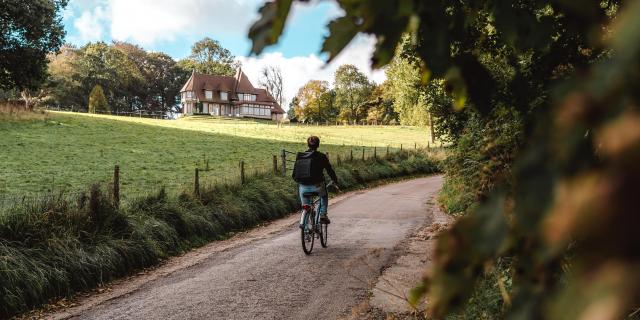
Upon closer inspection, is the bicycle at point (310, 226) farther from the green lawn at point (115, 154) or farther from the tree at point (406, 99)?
the tree at point (406, 99)

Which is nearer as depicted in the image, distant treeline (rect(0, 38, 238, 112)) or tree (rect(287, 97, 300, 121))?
distant treeline (rect(0, 38, 238, 112))

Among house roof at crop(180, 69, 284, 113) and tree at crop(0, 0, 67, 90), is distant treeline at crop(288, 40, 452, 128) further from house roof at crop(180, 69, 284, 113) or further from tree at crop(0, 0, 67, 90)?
tree at crop(0, 0, 67, 90)

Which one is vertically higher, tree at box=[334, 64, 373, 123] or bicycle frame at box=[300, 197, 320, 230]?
tree at box=[334, 64, 373, 123]

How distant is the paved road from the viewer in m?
5.75

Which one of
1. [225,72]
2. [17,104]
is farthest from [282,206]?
[225,72]

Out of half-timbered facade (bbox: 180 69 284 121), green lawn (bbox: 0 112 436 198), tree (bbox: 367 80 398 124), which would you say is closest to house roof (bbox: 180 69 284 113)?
half-timbered facade (bbox: 180 69 284 121)

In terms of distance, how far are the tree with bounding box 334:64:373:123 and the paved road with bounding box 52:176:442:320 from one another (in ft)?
247

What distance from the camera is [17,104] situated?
35.5 meters

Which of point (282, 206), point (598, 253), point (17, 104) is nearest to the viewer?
point (598, 253)

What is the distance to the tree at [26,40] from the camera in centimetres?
2198

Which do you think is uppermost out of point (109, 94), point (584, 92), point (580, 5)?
point (109, 94)

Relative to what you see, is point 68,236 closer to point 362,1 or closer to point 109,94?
point 362,1

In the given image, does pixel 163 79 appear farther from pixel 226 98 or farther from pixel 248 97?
pixel 248 97

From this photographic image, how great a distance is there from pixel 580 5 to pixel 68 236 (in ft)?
26.6
